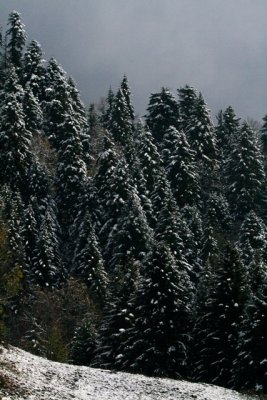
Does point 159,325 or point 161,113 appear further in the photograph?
point 161,113

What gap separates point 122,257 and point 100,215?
11.4 meters

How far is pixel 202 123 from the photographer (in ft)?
311

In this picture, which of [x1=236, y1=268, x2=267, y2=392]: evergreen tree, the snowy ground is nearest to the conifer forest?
[x1=236, y1=268, x2=267, y2=392]: evergreen tree

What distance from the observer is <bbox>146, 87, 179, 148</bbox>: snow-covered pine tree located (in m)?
103

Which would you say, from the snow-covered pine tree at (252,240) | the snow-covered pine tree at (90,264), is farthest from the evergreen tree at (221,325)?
the snow-covered pine tree at (90,264)

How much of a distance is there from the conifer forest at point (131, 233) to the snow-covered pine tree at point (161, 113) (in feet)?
0.89

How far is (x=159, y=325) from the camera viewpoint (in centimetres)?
4078

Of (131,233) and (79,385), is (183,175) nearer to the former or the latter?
(131,233)

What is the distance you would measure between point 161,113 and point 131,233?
1611 inches

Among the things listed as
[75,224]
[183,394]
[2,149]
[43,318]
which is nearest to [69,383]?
[183,394]

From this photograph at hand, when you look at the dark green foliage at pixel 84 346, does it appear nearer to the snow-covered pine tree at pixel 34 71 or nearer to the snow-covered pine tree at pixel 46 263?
the snow-covered pine tree at pixel 46 263

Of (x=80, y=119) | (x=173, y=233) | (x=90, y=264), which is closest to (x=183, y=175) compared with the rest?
(x=173, y=233)

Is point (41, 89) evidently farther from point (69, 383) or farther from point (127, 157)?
point (69, 383)

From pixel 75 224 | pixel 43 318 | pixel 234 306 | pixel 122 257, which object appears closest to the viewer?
pixel 234 306
